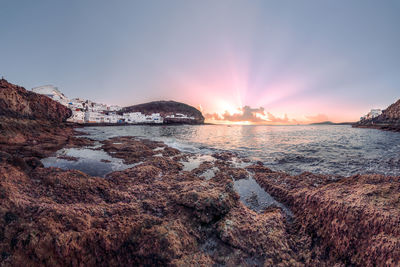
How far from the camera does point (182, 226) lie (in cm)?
333

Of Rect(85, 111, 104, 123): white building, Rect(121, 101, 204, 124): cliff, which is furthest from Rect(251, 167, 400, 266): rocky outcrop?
Rect(121, 101, 204, 124): cliff

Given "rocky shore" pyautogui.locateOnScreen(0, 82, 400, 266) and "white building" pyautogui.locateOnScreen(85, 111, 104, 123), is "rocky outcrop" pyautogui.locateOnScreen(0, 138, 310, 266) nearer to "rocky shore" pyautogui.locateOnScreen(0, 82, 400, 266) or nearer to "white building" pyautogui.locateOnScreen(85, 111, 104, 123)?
"rocky shore" pyautogui.locateOnScreen(0, 82, 400, 266)

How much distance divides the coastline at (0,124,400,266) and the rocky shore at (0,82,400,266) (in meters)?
0.02

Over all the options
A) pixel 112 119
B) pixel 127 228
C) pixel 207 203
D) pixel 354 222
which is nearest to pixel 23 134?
pixel 127 228

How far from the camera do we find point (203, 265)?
2.66 metres

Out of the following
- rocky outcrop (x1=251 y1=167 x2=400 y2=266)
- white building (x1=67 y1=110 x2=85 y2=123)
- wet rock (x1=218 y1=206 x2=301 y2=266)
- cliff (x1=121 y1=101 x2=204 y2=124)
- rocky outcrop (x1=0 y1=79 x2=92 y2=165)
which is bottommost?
wet rock (x1=218 y1=206 x2=301 y2=266)

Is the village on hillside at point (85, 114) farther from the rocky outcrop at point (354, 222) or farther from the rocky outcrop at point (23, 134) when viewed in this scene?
the rocky outcrop at point (354, 222)

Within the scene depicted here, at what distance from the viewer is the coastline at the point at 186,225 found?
262 cm

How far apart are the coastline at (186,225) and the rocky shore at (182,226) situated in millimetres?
17

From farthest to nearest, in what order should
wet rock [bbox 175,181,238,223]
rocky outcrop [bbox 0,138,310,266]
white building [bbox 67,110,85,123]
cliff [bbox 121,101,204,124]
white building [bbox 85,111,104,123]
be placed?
1. cliff [bbox 121,101,204,124]
2. white building [bbox 85,111,104,123]
3. white building [bbox 67,110,85,123]
4. wet rock [bbox 175,181,238,223]
5. rocky outcrop [bbox 0,138,310,266]

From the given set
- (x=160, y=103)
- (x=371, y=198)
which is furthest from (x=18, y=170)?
(x=160, y=103)

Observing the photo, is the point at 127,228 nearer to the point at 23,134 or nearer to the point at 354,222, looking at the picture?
the point at 354,222

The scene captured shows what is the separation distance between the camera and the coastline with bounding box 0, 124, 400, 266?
8.58ft

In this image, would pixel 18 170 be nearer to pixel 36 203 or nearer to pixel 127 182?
pixel 36 203
